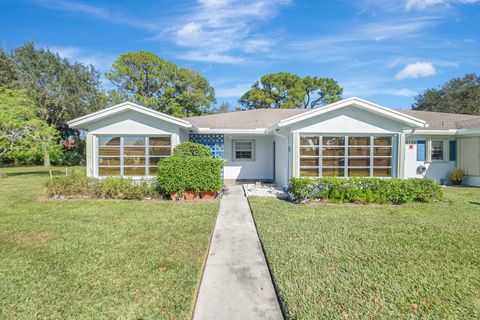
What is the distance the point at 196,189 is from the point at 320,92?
Answer: 2934 cm

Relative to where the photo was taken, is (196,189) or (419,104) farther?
(419,104)

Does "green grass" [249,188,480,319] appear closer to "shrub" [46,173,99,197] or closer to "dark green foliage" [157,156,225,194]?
"dark green foliage" [157,156,225,194]

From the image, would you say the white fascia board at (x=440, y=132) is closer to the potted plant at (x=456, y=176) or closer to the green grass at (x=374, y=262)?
the potted plant at (x=456, y=176)

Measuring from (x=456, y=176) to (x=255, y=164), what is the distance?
10.7 meters

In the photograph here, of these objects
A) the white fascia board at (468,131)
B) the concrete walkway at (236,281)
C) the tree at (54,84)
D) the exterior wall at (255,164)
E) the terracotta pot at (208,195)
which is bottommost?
the concrete walkway at (236,281)

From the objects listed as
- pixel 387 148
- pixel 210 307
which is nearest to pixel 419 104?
pixel 387 148


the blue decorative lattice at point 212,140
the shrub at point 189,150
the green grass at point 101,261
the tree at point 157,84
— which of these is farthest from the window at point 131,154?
the tree at point 157,84

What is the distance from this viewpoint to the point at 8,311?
10.7 feet

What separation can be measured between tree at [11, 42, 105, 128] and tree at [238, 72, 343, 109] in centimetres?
1922

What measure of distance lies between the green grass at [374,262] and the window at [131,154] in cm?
613

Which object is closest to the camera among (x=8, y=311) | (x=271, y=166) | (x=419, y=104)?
(x=8, y=311)

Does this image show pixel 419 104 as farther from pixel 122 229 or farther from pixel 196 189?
pixel 122 229

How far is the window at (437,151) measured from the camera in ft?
47.1

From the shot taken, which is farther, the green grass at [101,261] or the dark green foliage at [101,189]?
the dark green foliage at [101,189]
